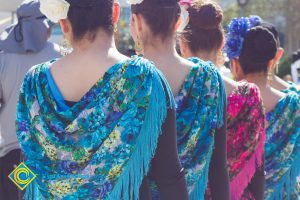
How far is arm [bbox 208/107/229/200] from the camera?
2.35 metres

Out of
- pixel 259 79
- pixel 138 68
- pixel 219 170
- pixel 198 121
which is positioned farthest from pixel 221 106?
pixel 259 79

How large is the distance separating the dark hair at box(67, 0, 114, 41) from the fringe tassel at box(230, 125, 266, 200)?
106cm

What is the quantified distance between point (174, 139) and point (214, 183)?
444mm

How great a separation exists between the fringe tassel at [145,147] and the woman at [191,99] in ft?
0.99

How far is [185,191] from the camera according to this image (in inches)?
79.8

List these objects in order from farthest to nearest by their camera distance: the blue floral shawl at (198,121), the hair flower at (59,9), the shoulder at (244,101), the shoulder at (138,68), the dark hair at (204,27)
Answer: the dark hair at (204,27) → the shoulder at (244,101) → the blue floral shawl at (198,121) → the hair flower at (59,9) → the shoulder at (138,68)

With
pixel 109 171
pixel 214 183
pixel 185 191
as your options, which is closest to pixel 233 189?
pixel 214 183

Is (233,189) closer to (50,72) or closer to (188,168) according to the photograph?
(188,168)

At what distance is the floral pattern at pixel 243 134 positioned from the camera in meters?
2.74

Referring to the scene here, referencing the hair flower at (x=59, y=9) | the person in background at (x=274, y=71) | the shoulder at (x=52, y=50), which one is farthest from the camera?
the shoulder at (x=52, y=50)

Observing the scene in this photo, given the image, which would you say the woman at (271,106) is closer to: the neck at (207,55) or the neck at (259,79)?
the neck at (259,79)

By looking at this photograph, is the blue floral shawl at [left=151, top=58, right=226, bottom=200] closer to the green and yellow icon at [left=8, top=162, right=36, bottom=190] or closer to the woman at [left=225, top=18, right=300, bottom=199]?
the green and yellow icon at [left=8, top=162, right=36, bottom=190]

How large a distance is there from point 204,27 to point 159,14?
0.56 m

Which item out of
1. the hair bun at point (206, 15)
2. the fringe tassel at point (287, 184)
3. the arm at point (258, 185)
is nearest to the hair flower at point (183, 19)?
the hair bun at point (206, 15)
